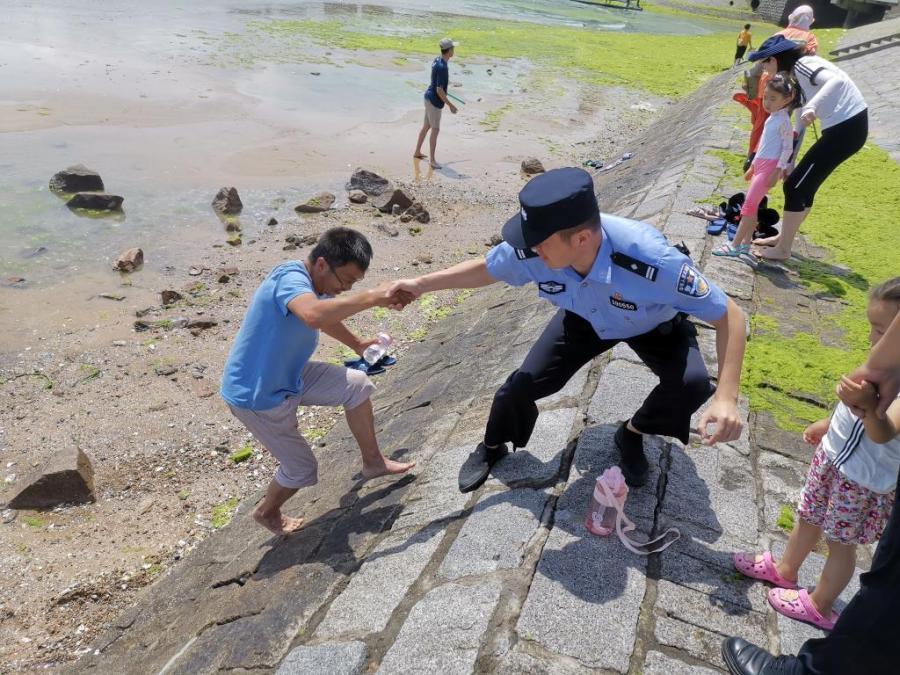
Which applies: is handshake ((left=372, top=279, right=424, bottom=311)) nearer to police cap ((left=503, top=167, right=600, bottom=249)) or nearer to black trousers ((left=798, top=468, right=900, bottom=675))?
police cap ((left=503, top=167, right=600, bottom=249))

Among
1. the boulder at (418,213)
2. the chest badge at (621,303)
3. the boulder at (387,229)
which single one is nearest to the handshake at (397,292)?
the chest badge at (621,303)

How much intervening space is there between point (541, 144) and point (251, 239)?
7.20 m

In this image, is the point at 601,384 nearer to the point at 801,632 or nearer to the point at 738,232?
the point at 801,632

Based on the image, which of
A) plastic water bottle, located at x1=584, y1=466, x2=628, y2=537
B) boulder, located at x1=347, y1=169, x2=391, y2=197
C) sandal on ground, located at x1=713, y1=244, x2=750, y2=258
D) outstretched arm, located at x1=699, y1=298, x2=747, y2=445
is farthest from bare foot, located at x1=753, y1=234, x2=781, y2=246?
boulder, located at x1=347, y1=169, x2=391, y2=197

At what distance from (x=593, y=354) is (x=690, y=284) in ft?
2.18

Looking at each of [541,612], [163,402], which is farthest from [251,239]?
[541,612]

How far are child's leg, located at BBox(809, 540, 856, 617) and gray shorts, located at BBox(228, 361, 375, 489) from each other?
2.24 metres

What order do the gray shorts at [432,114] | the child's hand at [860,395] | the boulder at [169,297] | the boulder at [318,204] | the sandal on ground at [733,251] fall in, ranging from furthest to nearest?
the gray shorts at [432,114], the boulder at [318,204], the boulder at [169,297], the sandal on ground at [733,251], the child's hand at [860,395]

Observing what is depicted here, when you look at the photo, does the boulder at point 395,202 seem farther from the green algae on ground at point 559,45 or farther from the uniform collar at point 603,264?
the green algae on ground at point 559,45

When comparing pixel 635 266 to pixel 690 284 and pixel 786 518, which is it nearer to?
pixel 690 284

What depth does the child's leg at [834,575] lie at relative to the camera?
249cm

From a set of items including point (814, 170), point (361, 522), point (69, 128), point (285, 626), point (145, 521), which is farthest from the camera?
point (69, 128)

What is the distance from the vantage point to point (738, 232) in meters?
5.71

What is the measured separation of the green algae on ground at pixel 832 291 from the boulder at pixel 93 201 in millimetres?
8206
